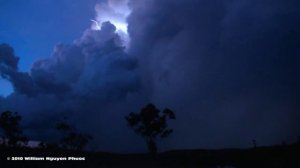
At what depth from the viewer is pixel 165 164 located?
241 feet

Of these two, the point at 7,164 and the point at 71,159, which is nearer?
the point at 7,164

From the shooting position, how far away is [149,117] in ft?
301

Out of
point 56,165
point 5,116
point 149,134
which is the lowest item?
point 56,165

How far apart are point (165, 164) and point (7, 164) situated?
1298 inches

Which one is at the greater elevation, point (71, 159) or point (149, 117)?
point (149, 117)

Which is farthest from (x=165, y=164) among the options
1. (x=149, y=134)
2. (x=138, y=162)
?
(x=149, y=134)

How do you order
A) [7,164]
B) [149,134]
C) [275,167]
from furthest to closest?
[149,134]
[275,167]
[7,164]

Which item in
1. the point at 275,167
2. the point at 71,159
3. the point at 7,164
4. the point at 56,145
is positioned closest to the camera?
the point at 7,164

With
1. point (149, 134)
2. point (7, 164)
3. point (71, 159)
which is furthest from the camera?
point (149, 134)

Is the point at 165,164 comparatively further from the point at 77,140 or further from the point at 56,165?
the point at 77,140

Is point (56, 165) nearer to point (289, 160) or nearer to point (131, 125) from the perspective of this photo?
point (131, 125)

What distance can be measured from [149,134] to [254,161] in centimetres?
3144

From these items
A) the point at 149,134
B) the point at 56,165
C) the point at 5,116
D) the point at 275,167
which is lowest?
the point at 275,167

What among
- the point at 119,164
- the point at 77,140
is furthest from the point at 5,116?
the point at 119,164
